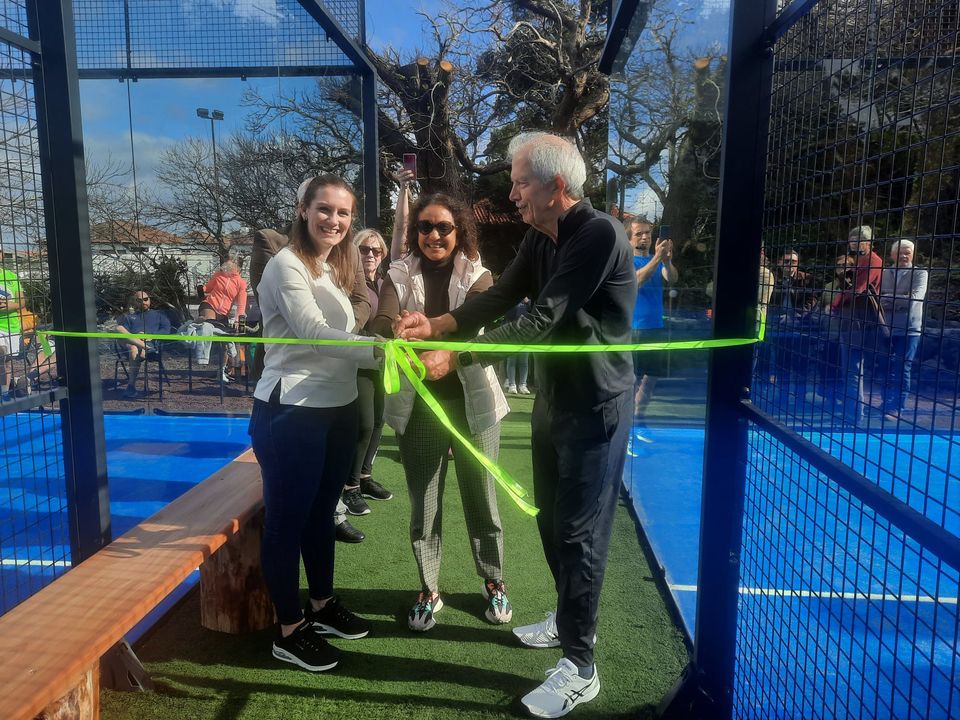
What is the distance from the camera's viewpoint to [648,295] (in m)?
3.86

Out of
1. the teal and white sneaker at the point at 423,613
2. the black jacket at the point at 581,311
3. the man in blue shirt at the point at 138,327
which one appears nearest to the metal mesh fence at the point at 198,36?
the man in blue shirt at the point at 138,327

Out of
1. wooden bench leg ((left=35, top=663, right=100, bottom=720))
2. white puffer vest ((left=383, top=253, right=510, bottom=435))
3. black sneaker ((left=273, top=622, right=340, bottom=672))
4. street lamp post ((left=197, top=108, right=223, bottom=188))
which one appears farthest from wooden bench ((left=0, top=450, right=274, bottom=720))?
street lamp post ((left=197, top=108, right=223, bottom=188))

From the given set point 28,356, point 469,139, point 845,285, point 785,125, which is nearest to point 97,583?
point 28,356

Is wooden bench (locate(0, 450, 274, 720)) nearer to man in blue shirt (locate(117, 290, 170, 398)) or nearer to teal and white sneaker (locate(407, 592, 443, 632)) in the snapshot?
Answer: teal and white sneaker (locate(407, 592, 443, 632))

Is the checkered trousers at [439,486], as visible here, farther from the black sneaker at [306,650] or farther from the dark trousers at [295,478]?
the black sneaker at [306,650]

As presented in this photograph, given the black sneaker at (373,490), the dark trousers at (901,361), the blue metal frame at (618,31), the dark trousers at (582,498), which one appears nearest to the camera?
the dark trousers at (901,361)

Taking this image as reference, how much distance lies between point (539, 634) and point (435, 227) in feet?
5.85

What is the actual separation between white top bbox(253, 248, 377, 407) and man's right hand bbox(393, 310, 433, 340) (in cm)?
15

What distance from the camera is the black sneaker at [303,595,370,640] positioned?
288 cm

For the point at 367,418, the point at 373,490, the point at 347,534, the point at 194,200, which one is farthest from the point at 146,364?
the point at 347,534

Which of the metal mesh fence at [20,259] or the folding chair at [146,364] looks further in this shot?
the folding chair at [146,364]

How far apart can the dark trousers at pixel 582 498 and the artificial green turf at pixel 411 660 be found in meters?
0.36

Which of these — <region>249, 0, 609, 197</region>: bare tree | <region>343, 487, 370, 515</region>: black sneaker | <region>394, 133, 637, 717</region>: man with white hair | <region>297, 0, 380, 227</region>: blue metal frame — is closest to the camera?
<region>394, 133, 637, 717</region>: man with white hair

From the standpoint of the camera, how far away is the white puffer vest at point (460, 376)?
2861 millimetres
